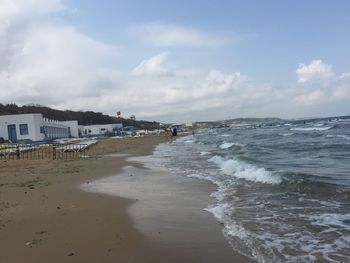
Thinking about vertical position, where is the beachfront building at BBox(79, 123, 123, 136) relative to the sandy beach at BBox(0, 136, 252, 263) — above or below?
above

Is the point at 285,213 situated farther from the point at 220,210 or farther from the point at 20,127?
the point at 20,127

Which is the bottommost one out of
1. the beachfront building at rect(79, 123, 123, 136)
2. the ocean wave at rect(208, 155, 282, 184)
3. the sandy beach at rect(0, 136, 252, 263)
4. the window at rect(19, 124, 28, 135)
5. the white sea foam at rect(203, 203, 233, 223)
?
the ocean wave at rect(208, 155, 282, 184)

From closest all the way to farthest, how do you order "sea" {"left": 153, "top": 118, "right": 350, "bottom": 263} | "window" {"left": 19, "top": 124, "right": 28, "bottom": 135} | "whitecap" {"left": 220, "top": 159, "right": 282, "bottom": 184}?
"sea" {"left": 153, "top": 118, "right": 350, "bottom": 263}
"whitecap" {"left": 220, "top": 159, "right": 282, "bottom": 184}
"window" {"left": 19, "top": 124, "right": 28, "bottom": 135}

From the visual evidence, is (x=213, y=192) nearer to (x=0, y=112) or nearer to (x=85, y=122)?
(x=0, y=112)

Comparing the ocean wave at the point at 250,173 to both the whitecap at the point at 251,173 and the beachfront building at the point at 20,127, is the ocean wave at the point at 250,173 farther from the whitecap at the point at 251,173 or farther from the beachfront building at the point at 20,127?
the beachfront building at the point at 20,127

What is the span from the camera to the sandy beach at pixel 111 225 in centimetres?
758

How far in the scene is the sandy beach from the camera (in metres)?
7.58

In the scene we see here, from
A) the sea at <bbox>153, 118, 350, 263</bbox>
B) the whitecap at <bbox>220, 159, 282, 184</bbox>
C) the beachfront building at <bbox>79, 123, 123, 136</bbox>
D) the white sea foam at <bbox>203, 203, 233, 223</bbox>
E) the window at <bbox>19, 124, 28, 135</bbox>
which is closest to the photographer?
the sea at <bbox>153, 118, 350, 263</bbox>

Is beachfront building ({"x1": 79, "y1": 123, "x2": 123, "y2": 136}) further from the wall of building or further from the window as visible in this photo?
the wall of building

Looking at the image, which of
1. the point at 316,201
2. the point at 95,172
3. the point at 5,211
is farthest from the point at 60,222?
the point at 95,172

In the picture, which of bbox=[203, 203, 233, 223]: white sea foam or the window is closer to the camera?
bbox=[203, 203, 233, 223]: white sea foam

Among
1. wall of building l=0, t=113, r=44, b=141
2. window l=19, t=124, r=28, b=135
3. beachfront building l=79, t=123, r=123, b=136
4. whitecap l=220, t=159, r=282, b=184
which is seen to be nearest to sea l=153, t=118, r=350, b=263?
whitecap l=220, t=159, r=282, b=184

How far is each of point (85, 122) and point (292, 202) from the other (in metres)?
184

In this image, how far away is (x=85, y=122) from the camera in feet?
629
